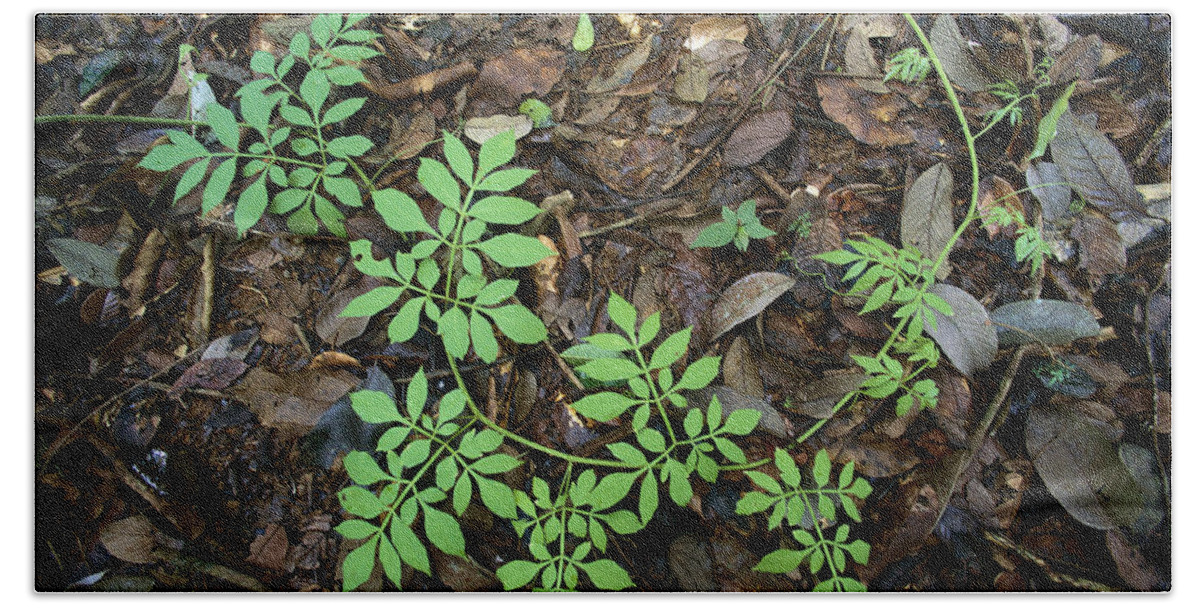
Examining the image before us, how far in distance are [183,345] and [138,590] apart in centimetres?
45

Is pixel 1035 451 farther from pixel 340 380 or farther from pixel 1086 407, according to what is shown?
pixel 340 380

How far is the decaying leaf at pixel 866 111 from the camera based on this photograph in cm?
160

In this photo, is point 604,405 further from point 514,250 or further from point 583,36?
point 583,36

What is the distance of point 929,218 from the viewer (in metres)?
1.59

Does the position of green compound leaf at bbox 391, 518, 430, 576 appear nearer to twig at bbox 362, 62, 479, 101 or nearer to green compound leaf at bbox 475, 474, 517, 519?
green compound leaf at bbox 475, 474, 517, 519

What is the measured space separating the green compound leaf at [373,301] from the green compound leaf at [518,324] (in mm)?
170

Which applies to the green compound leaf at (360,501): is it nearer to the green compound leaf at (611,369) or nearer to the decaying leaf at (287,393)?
the decaying leaf at (287,393)

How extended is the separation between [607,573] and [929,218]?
2.83ft

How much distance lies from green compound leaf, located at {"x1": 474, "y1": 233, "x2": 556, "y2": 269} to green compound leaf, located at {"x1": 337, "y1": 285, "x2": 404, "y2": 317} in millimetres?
177

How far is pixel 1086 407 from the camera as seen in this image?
5.22 ft

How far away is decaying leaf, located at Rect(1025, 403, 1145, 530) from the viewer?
1.58m

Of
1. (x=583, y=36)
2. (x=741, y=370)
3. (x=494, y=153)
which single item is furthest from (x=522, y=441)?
(x=583, y=36)

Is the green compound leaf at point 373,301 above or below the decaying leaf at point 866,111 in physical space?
below

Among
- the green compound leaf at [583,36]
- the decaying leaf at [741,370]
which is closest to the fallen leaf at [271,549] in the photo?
the decaying leaf at [741,370]
